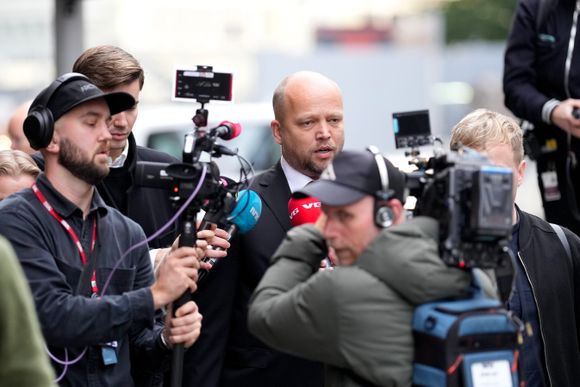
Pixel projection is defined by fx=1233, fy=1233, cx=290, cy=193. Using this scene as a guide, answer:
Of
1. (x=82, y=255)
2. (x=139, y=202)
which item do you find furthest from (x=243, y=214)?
(x=139, y=202)

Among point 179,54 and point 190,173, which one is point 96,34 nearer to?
point 179,54

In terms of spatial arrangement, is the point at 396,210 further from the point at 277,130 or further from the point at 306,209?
the point at 277,130

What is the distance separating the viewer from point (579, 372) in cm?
555

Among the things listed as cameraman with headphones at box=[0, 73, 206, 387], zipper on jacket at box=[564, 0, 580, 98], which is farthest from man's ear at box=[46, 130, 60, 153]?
zipper on jacket at box=[564, 0, 580, 98]

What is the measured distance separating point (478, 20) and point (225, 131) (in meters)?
57.6

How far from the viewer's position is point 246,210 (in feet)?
17.2

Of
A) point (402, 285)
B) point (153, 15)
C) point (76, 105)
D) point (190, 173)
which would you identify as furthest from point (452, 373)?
point (153, 15)

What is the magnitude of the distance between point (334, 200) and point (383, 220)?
194mm

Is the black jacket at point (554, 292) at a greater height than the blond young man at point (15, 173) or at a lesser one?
lesser

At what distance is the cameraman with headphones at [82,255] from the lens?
4.58 meters

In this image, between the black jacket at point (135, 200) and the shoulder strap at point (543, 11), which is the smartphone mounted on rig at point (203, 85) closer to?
the black jacket at point (135, 200)

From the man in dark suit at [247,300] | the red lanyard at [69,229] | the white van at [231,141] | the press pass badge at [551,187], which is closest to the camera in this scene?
the red lanyard at [69,229]

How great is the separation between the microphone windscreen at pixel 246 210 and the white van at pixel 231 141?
793 cm

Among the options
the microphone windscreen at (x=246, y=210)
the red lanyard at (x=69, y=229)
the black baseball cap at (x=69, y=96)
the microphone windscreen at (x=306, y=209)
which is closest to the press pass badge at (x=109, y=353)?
the red lanyard at (x=69, y=229)
